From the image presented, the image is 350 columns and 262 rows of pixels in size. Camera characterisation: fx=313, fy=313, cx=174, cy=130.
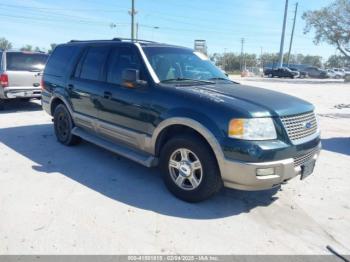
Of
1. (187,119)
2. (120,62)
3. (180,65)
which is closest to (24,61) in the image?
(120,62)

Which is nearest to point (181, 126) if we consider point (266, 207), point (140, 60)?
point (140, 60)

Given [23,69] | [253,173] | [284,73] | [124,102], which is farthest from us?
[284,73]

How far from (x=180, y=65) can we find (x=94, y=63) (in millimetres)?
1536

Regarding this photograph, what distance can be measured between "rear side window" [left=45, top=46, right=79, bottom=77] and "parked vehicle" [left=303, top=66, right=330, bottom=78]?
168 ft

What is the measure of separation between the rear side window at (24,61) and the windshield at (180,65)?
20.8 feet

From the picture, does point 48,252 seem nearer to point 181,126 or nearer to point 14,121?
point 181,126

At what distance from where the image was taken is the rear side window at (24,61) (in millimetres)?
9227

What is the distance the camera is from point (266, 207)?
12.7 feet

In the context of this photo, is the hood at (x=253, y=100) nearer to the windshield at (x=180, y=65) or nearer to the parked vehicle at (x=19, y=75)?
the windshield at (x=180, y=65)

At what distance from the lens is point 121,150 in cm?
460

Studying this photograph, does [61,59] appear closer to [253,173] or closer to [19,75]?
[19,75]

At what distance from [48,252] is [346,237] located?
298 centimetres

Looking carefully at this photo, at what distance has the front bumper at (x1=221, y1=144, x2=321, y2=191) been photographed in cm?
330

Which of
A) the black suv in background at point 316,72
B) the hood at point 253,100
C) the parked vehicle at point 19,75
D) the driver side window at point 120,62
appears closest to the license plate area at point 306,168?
the hood at point 253,100
